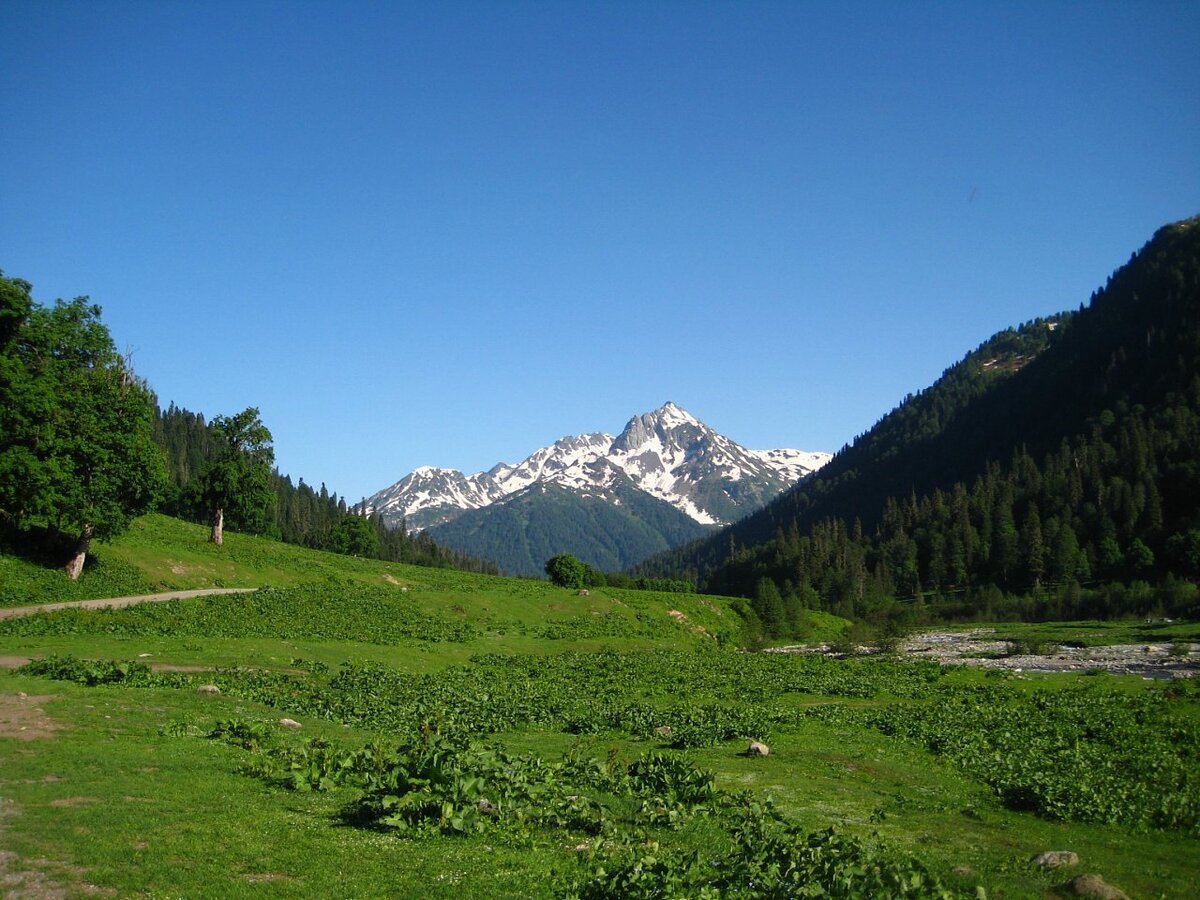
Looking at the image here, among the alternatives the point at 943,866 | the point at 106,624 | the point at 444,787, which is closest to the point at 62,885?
the point at 444,787

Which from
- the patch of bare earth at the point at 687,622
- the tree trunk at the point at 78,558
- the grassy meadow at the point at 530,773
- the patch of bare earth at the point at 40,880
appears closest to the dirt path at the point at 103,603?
the grassy meadow at the point at 530,773

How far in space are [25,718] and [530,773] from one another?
48.5ft

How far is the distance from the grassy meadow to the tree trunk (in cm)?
89

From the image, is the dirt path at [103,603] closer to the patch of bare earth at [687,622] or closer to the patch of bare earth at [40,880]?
the patch of bare earth at [40,880]

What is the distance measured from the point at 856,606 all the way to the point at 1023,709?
12236 centimetres

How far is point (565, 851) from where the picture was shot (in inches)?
591

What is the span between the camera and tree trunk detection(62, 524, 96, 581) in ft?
170

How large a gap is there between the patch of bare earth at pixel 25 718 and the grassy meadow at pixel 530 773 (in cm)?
13

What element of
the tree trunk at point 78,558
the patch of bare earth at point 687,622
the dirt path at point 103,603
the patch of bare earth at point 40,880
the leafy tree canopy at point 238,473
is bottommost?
the patch of bare earth at point 687,622

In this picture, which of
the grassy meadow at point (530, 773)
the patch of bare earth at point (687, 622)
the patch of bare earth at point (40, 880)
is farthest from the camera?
the patch of bare earth at point (687, 622)

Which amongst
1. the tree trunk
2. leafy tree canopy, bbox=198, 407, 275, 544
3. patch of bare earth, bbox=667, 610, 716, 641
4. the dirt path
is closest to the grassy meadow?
the tree trunk

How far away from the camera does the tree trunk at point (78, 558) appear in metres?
51.8

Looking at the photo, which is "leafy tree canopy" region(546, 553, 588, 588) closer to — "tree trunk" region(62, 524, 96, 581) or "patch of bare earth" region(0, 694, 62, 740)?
"tree trunk" region(62, 524, 96, 581)

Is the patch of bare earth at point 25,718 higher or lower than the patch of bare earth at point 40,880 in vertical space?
lower
